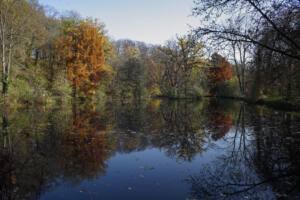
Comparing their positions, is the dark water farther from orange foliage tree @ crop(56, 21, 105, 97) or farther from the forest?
orange foliage tree @ crop(56, 21, 105, 97)

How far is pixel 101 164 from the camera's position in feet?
15.2

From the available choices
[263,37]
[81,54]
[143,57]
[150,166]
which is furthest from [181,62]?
[150,166]

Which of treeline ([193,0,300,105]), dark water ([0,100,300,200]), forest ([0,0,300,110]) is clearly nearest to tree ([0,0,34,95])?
forest ([0,0,300,110])

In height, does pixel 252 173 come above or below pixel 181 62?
below

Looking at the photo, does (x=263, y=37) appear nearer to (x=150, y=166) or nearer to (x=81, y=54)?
(x=150, y=166)

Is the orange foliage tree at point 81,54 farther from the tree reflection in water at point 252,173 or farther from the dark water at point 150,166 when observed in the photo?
the tree reflection in water at point 252,173

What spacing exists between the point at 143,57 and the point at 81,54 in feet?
97.5

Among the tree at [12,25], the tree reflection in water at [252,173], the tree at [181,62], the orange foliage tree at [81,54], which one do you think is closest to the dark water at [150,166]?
the tree reflection in water at [252,173]

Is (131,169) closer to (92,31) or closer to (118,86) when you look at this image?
(92,31)

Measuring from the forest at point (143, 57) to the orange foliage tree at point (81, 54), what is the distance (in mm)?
137

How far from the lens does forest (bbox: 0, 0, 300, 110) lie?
592 centimetres

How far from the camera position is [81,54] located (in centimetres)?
2658

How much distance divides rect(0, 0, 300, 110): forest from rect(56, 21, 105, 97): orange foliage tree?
0.45 ft

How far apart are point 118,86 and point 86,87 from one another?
577 inches
